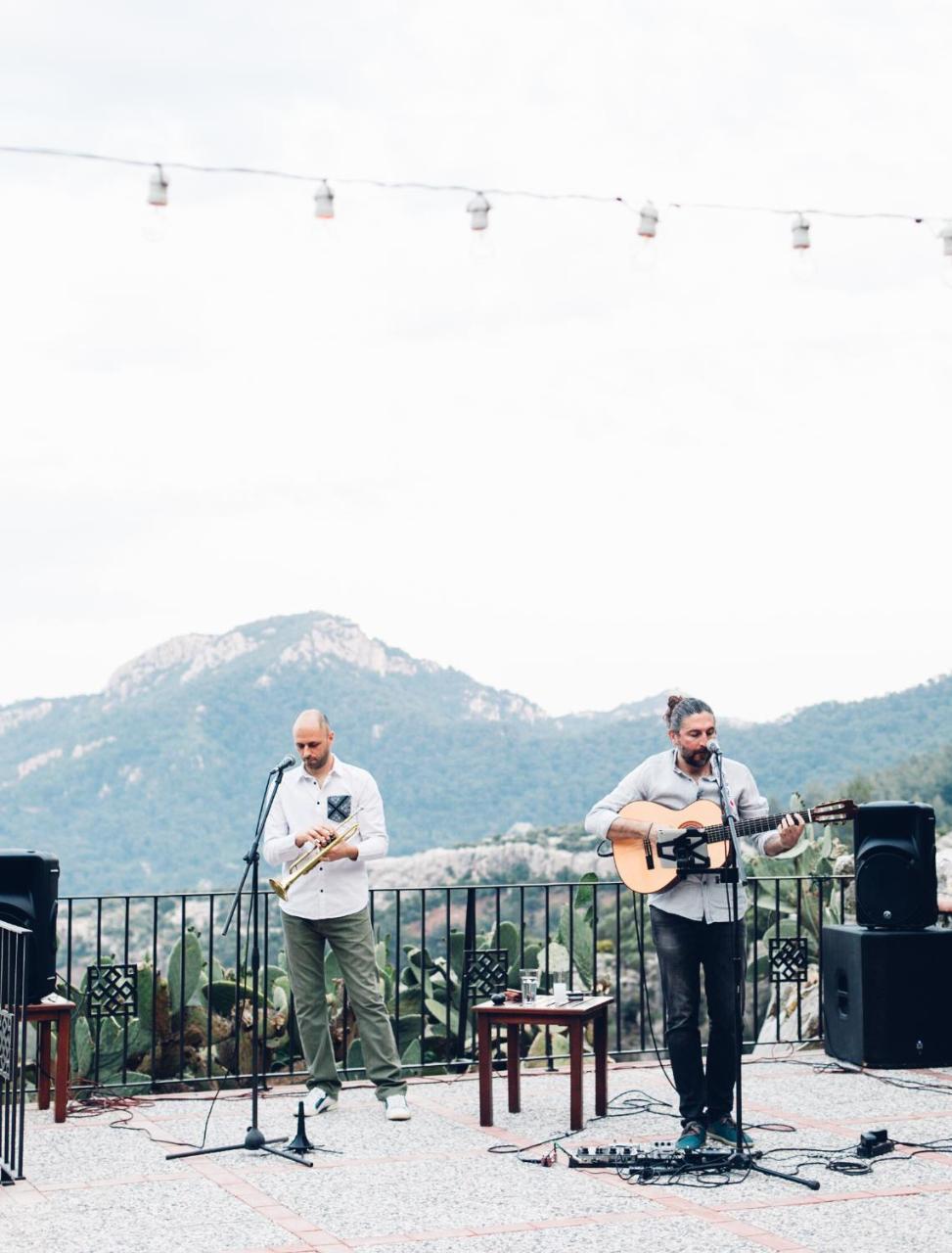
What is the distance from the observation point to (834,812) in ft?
18.5

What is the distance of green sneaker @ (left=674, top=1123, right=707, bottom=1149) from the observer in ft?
18.3

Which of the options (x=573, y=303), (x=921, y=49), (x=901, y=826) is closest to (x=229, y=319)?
Answer: (x=573, y=303)

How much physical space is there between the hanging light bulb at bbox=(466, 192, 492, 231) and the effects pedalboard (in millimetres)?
4376

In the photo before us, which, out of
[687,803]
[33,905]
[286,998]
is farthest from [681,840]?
[286,998]

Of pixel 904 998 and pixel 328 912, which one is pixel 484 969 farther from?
pixel 904 998

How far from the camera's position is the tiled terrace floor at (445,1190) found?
181 inches

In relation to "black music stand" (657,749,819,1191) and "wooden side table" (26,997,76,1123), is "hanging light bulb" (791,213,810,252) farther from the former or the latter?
"wooden side table" (26,997,76,1123)

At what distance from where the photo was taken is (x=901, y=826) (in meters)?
7.39

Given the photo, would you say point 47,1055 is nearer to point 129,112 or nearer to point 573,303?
point 129,112

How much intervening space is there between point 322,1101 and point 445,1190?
4.81 feet

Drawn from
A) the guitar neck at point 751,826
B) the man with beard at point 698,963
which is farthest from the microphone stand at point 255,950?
the guitar neck at point 751,826

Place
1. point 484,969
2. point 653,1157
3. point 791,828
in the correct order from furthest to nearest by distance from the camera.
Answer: point 484,969, point 791,828, point 653,1157

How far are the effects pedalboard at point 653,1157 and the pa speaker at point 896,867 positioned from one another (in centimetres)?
213

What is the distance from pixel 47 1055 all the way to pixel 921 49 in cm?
657
